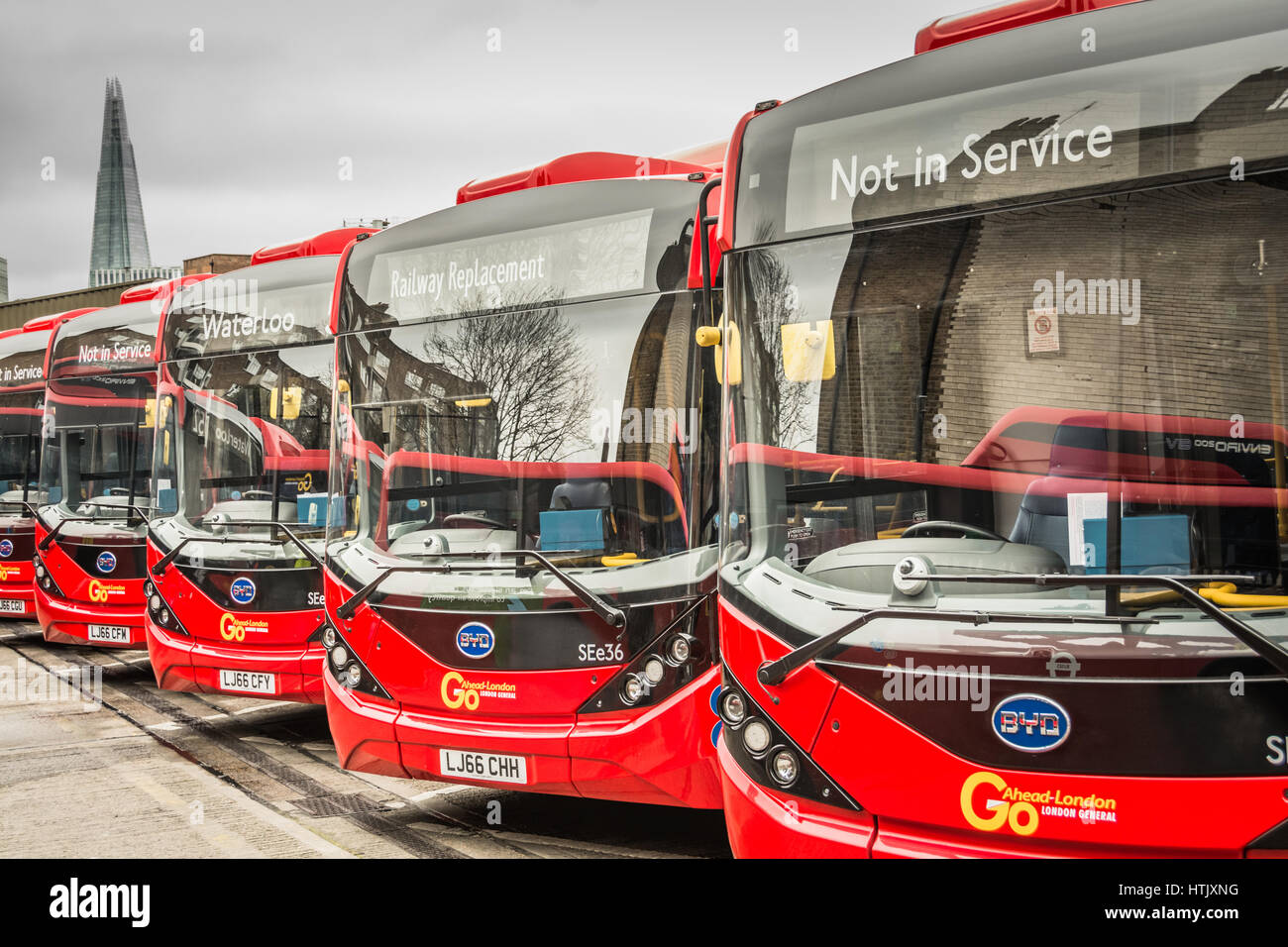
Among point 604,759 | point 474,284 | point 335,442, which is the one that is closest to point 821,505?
point 604,759

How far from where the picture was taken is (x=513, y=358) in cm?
559

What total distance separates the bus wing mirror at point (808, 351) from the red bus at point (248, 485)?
440cm

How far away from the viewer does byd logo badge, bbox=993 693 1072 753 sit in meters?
3.36

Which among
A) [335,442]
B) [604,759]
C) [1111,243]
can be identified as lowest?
[604,759]

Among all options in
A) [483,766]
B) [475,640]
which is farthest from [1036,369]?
[483,766]

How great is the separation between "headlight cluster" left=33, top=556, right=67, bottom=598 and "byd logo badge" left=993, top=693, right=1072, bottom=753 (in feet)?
32.1

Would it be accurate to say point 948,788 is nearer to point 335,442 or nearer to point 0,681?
point 335,442

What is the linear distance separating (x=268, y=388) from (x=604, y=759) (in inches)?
162

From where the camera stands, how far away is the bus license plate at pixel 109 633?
35.3 feet

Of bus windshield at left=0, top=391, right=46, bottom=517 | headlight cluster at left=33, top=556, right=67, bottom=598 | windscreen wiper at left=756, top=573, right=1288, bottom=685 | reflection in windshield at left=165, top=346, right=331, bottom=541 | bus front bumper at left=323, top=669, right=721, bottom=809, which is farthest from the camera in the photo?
bus windshield at left=0, top=391, right=46, bottom=517

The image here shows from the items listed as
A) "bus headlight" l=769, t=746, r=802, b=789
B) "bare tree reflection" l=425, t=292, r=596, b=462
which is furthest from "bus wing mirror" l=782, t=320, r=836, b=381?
"bare tree reflection" l=425, t=292, r=596, b=462

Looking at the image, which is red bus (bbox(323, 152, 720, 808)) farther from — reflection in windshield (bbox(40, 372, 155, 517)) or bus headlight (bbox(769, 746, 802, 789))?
reflection in windshield (bbox(40, 372, 155, 517))

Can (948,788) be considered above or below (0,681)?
above

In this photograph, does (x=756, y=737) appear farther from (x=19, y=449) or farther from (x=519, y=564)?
(x=19, y=449)
